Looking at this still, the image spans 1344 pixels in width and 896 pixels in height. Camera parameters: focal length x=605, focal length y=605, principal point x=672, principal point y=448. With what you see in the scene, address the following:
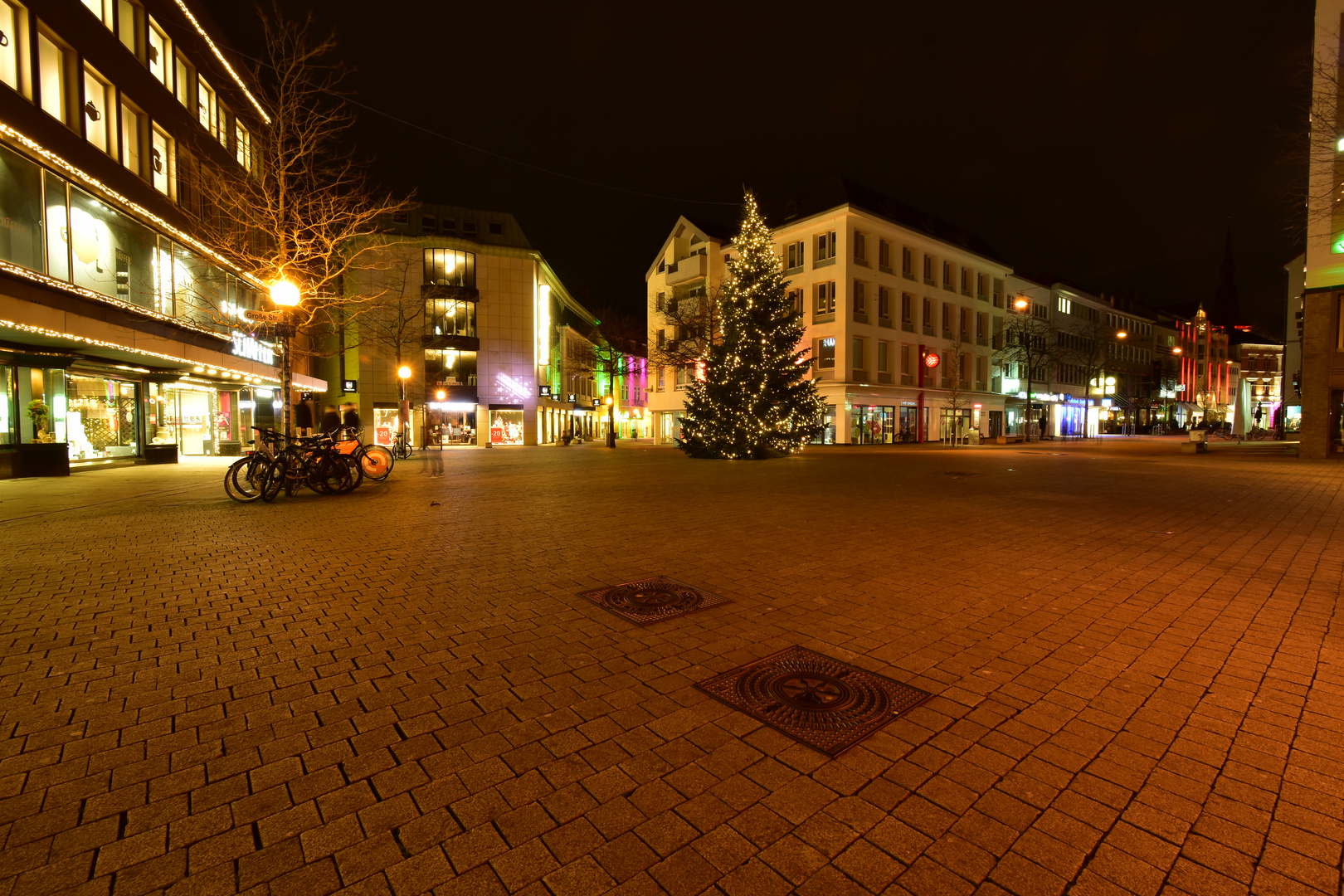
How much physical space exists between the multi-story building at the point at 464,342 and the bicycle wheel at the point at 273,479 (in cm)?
3253

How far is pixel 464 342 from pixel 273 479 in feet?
118

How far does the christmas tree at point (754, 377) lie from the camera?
944 inches

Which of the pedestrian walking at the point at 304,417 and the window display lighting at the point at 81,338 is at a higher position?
the window display lighting at the point at 81,338

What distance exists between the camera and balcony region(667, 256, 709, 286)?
149 feet

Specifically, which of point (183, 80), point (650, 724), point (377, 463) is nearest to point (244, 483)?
point (377, 463)

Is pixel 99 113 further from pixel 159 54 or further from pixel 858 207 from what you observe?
pixel 858 207

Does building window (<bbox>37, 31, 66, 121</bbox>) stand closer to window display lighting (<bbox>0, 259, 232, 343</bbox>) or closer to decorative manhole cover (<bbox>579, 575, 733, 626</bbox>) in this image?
window display lighting (<bbox>0, 259, 232, 343</bbox>)

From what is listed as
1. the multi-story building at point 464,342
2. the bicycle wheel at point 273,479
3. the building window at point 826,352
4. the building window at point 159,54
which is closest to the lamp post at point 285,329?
the bicycle wheel at point 273,479

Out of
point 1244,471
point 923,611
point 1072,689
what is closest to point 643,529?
point 923,611

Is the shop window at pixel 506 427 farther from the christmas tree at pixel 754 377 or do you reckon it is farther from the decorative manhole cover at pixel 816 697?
the decorative manhole cover at pixel 816 697

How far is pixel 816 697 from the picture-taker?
3.25 metres

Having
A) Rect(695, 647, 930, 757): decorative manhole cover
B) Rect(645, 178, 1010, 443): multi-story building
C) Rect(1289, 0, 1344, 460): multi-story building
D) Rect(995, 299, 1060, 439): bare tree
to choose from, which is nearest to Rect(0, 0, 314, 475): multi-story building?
Rect(695, 647, 930, 757): decorative manhole cover

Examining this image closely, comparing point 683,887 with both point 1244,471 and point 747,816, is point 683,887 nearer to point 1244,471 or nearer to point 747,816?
point 747,816

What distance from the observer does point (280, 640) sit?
163 inches
